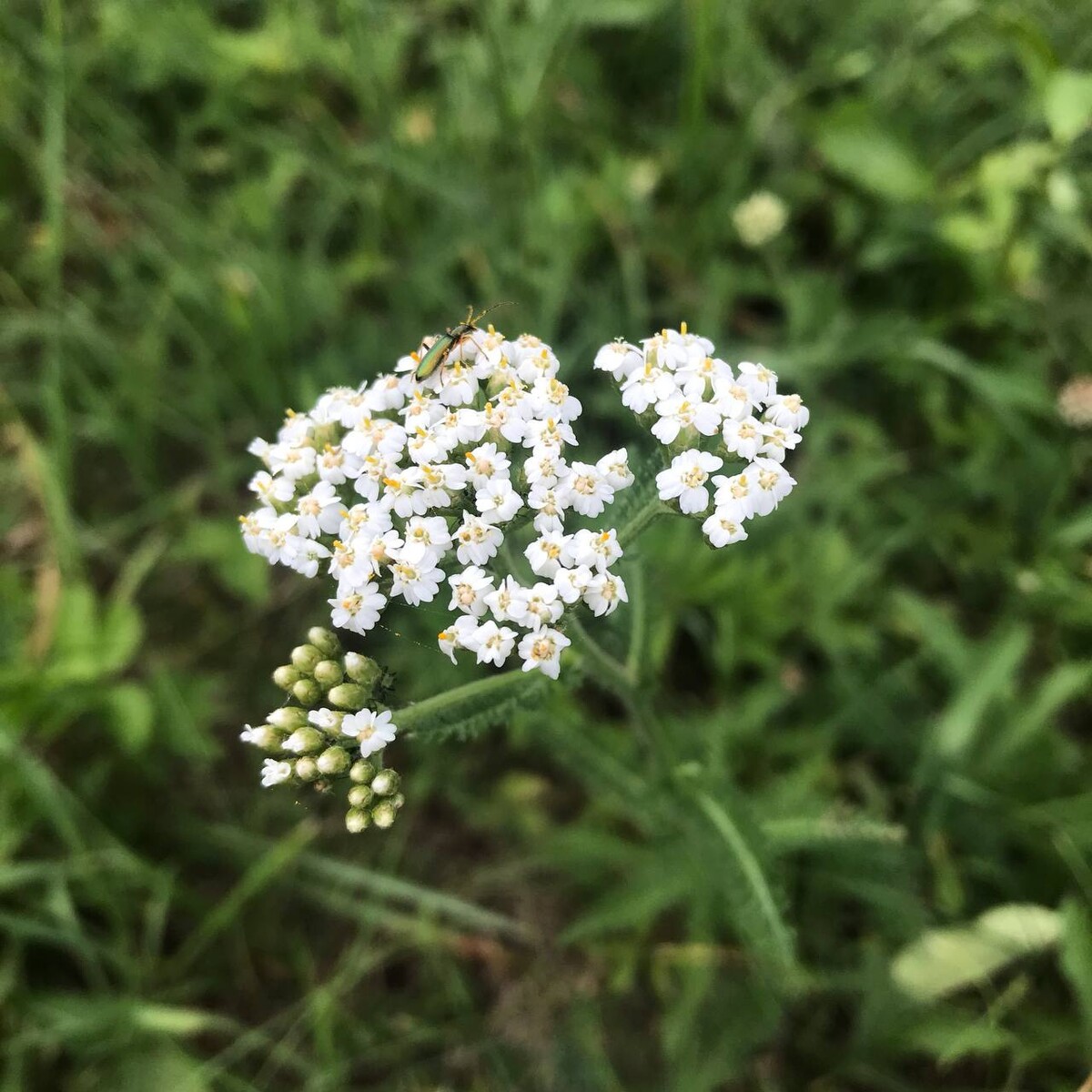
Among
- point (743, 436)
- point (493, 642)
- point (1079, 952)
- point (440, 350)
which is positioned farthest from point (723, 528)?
point (1079, 952)

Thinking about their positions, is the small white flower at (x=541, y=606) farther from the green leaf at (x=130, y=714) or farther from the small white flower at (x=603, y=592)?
the green leaf at (x=130, y=714)

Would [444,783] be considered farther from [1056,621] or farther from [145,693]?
[1056,621]

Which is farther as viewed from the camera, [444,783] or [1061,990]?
[444,783]

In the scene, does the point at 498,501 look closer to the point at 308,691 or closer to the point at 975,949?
the point at 308,691

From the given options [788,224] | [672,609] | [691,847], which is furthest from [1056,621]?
[788,224]

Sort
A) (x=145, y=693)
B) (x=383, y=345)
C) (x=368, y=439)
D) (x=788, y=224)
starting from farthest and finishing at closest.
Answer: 1. (x=788, y=224)
2. (x=383, y=345)
3. (x=145, y=693)
4. (x=368, y=439)
